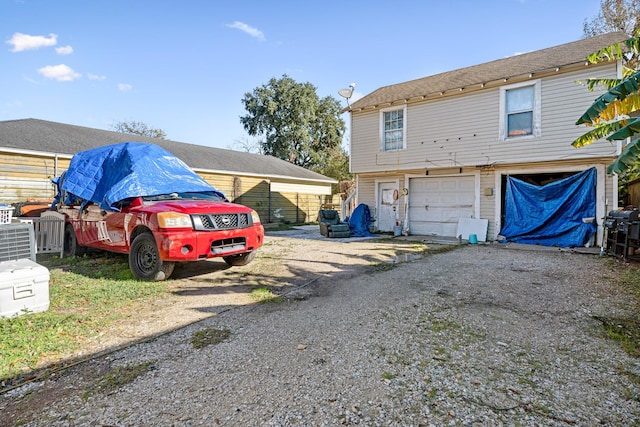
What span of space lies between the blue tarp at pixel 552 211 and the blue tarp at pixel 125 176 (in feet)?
29.9

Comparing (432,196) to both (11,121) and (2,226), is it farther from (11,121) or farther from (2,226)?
(11,121)

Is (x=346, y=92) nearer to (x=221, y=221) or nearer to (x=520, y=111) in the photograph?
(x=520, y=111)

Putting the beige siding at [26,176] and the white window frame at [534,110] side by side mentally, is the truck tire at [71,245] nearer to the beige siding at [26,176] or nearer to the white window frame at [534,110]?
the beige siding at [26,176]

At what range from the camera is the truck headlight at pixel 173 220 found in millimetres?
4832

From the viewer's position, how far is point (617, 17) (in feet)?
56.9

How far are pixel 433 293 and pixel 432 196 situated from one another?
7917mm

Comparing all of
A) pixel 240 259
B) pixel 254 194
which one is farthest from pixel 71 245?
pixel 254 194

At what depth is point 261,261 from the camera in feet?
23.6

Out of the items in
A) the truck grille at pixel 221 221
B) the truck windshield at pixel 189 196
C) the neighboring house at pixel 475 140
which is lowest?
the truck grille at pixel 221 221

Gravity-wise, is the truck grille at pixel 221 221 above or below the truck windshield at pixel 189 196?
below

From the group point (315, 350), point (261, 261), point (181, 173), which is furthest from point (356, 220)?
point (315, 350)

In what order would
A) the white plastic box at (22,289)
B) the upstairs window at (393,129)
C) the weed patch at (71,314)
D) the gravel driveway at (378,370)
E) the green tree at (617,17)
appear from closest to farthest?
the gravel driveway at (378,370) → the weed patch at (71,314) → the white plastic box at (22,289) → the upstairs window at (393,129) → the green tree at (617,17)

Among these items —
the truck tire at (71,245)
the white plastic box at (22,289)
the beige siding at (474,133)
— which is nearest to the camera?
the white plastic box at (22,289)

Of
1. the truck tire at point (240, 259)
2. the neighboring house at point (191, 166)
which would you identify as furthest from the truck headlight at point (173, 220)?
the neighboring house at point (191, 166)
